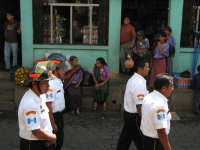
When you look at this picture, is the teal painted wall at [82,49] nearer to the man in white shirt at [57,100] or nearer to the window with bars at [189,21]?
the window with bars at [189,21]

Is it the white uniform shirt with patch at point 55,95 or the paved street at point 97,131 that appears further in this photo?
the paved street at point 97,131

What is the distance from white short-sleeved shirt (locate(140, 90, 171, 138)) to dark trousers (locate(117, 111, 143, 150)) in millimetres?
874

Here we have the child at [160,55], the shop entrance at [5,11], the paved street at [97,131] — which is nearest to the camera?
the paved street at [97,131]

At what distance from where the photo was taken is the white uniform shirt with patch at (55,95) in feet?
14.2

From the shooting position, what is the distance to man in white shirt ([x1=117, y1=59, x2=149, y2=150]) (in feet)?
14.5

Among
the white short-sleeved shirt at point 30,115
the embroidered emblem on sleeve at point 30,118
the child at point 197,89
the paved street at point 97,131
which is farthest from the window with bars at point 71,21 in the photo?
the embroidered emblem on sleeve at point 30,118

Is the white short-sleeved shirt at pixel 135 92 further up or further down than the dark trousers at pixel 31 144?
further up

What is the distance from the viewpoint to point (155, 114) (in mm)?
3484

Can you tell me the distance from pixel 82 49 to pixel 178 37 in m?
2.79

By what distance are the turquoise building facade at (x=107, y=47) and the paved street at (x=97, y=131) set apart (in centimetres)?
176

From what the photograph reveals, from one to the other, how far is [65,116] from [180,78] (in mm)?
3252

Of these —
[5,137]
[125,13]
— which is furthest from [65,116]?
[125,13]

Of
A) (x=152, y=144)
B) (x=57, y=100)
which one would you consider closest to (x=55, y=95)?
(x=57, y=100)

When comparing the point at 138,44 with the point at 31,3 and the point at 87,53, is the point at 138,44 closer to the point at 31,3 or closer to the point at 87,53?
the point at 87,53
